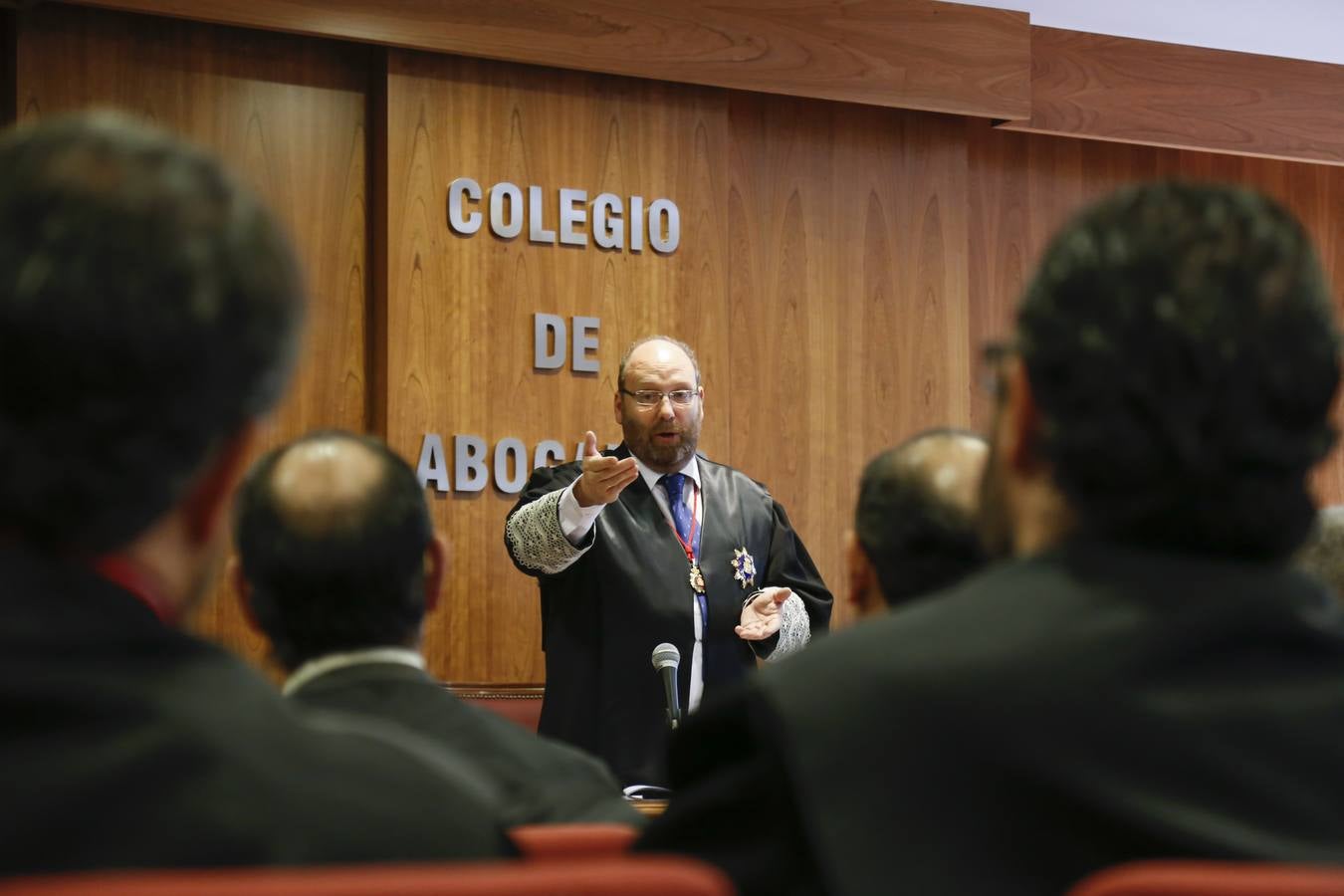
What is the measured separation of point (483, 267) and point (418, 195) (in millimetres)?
382

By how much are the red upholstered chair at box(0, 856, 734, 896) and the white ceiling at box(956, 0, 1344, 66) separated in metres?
6.88

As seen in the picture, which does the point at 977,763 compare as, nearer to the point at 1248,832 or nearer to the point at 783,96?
the point at 1248,832

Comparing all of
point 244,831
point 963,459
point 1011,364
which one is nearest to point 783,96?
point 963,459

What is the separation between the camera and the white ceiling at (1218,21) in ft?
25.1

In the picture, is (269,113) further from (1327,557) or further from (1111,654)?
(1111,654)

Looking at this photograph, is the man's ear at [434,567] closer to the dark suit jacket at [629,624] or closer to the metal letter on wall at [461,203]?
the dark suit jacket at [629,624]

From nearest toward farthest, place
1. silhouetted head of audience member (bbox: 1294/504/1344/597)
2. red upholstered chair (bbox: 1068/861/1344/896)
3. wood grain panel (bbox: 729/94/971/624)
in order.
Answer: red upholstered chair (bbox: 1068/861/1344/896) → silhouetted head of audience member (bbox: 1294/504/1344/597) → wood grain panel (bbox: 729/94/971/624)

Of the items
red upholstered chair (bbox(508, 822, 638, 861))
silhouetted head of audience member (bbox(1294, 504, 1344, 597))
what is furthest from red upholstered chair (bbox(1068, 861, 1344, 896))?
silhouetted head of audience member (bbox(1294, 504, 1344, 597))

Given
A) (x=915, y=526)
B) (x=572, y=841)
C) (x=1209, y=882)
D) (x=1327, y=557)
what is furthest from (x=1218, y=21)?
(x=1209, y=882)

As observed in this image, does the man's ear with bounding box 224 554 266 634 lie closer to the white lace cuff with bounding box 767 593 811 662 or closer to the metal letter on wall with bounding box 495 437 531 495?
the white lace cuff with bounding box 767 593 811 662

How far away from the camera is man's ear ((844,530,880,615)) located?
2.27 metres

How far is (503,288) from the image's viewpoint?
6359 mm

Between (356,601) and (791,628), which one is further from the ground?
(356,601)

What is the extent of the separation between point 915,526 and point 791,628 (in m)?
2.73
